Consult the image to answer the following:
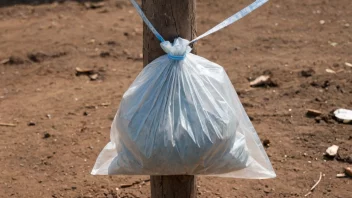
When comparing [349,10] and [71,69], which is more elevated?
[349,10]

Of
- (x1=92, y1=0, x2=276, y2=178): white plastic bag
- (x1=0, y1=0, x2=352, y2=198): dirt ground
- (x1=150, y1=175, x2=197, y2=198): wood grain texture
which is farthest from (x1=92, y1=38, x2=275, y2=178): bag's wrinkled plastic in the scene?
(x1=0, y1=0, x2=352, y2=198): dirt ground

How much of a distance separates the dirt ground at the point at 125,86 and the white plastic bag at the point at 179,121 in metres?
1.26

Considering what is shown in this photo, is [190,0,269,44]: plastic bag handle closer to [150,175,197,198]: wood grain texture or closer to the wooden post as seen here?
the wooden post

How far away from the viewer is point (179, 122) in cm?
235

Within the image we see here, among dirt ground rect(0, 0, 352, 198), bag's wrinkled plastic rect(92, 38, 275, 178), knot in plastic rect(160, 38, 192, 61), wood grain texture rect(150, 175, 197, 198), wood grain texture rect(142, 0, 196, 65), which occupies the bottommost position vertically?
dirt ground rect(0, 0, 352, 198)

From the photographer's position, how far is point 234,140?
249 cm

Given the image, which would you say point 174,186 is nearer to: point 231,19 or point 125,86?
point 231,19

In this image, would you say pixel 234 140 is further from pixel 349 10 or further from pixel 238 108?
pixel 349 10

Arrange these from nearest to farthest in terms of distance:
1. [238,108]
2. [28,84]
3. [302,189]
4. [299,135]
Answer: [238,108], [302,189], [299,135], [28,84]

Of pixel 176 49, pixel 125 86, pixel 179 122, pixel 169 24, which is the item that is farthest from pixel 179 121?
pixel 125 86

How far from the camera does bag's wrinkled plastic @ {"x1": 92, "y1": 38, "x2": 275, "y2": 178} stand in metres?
2.35

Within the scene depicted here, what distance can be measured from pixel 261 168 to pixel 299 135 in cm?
162

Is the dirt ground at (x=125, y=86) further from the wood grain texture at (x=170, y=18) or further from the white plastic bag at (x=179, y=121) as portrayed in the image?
the wood grain texture at (x=170, y=18)

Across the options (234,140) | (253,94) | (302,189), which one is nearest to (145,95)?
(234,140)
